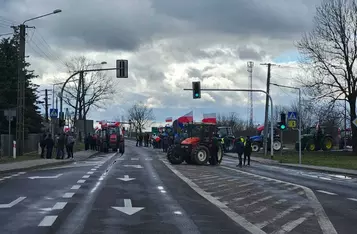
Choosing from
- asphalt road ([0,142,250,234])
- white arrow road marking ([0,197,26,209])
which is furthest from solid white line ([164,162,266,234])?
white arrow road marking ([0,197,26,209])

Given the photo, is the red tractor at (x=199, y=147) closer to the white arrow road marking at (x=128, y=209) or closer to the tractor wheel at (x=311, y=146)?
the white arrow road marking at (x=128, y=209)

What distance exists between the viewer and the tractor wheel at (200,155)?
30.2 metres

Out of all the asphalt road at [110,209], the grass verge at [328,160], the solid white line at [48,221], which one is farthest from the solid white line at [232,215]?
the grass verge at [328,160]

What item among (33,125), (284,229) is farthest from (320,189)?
(33,125)

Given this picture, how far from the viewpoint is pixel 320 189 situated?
1756cm

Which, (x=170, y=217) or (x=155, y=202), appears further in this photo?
(x=155, y=202)

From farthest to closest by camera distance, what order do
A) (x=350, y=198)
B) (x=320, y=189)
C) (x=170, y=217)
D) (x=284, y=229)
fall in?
1. (x=320, y=189)
2. (x=350, y=198)
3. (x=170, y=217)
4. (x=284, y=229)

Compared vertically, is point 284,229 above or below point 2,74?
below

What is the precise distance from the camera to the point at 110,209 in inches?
456

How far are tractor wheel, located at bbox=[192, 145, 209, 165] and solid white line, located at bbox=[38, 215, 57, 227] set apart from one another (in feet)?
65.8

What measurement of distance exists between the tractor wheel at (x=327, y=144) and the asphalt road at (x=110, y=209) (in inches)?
1527

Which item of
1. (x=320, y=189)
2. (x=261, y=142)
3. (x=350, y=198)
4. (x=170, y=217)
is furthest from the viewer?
(x=261, y=142)

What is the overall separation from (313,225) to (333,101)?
1585 inches

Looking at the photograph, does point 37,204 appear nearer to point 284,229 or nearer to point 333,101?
point 284,229
